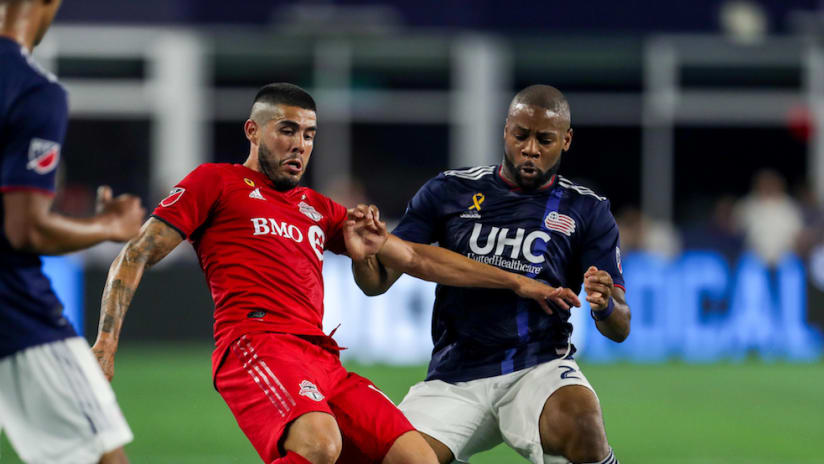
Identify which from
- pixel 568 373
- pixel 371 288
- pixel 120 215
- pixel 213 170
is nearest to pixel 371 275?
pixel 371 288

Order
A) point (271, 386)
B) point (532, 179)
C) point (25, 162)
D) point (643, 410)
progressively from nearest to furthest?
point (25, 162), point (271, 386), point (532, 179), point (643, 410)

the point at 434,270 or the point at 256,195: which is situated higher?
the point at 256,195

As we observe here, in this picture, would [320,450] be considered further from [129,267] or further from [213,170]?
[213,170]

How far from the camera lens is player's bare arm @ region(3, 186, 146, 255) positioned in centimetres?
387

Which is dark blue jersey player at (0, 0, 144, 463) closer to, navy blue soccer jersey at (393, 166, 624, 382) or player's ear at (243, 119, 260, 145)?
player's ear at (243, 119, 260, 145)

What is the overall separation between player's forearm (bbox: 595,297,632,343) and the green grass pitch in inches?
105

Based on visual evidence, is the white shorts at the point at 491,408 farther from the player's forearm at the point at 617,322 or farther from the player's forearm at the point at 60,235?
the player's forearm at the point at 60,235

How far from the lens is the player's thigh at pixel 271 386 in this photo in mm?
4871

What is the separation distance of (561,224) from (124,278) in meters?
2.17

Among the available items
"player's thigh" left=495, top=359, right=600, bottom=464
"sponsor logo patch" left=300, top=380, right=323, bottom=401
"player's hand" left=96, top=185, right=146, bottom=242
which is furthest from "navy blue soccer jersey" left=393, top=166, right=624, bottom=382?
"player's hand" left=96, top=185, right=146, bottom=242

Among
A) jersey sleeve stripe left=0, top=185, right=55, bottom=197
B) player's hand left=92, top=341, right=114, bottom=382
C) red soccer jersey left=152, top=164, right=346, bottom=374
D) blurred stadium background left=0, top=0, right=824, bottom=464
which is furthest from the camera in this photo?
blurred stadium background left=0, top=0, right=824, bottom=464

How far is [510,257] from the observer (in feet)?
18.7

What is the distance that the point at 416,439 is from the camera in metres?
5.15

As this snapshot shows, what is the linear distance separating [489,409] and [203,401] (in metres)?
5.92
